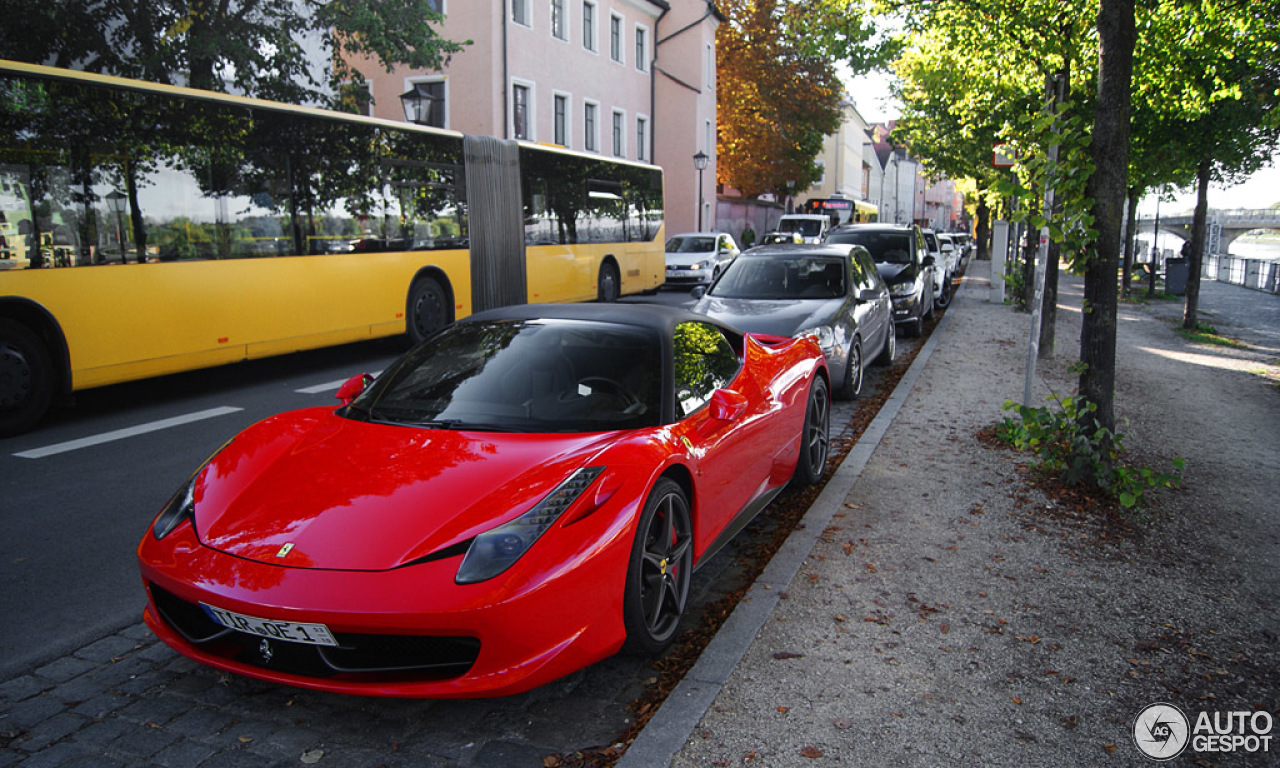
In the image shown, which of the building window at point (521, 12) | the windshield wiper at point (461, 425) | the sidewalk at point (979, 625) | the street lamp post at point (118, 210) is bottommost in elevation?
the sidewalk at point (979, 625)

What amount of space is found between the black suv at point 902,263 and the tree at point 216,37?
32.5 ft

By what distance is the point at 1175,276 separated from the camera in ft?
92.3

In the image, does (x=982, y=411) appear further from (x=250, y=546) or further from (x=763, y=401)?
(x=250, y=546)

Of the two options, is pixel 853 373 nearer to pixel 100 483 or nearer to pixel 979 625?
pixel 979 625

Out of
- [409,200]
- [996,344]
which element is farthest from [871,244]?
[409,200]

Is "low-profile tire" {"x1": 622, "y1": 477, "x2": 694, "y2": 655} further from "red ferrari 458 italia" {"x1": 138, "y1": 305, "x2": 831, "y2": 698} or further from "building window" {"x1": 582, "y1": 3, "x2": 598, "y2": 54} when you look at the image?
"building window" {"x1": 582, "y1": 3, "x2": 598, "y2": 54}

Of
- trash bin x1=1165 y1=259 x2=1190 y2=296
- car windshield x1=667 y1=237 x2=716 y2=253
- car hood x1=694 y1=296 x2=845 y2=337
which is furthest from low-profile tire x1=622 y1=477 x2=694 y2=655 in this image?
trash bin x1=1165 y1=259 x2=1190 y2=296

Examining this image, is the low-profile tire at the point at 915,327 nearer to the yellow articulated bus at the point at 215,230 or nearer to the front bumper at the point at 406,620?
the yellow articulated bus at the point at 215,230

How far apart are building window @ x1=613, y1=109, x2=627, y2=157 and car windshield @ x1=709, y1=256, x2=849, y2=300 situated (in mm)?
28199

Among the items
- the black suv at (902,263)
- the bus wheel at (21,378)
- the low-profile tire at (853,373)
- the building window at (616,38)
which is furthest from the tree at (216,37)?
A: the building window at (616,38)

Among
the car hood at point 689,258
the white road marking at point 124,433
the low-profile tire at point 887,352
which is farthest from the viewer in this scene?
the car hood at point 689,258

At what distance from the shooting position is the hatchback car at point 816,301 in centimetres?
945

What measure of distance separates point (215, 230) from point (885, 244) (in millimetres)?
10951

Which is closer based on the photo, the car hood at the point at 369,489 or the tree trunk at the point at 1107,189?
the car hood at the point at 369,489
